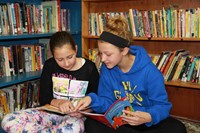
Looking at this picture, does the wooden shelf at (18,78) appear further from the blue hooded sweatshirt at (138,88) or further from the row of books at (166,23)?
the row of books at (166,23)

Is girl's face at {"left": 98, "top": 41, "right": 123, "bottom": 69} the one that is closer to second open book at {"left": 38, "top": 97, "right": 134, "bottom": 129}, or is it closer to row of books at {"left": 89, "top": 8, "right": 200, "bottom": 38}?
second open book at {"left": 38, "top": 97, "right": 134, "bottom": 129}

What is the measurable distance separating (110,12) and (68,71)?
1.06 meters

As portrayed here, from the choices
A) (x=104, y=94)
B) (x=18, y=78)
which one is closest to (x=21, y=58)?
(x=18, y=78)

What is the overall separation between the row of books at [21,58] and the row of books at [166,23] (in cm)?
84

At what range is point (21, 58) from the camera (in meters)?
2.12

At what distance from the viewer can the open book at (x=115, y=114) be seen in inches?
47.8

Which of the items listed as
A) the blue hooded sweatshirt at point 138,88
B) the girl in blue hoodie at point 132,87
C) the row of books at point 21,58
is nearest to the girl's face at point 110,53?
the girl in blue hoodie at point 132,87

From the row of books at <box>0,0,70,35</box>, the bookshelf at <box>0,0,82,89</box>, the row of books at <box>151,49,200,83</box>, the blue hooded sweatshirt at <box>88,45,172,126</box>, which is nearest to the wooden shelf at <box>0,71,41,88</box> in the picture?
the bookshelf at <box>0,0,82,89</box>

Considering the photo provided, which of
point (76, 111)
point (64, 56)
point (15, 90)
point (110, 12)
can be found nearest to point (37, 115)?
point (76, 111)

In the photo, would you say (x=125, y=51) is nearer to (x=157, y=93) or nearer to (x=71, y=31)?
(x=157, y=93)

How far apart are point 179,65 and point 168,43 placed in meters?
0.31

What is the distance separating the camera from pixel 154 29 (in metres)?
2.15

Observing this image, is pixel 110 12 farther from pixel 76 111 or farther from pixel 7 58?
pixel 76 111

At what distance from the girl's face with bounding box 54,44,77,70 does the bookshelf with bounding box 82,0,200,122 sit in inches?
33.6
